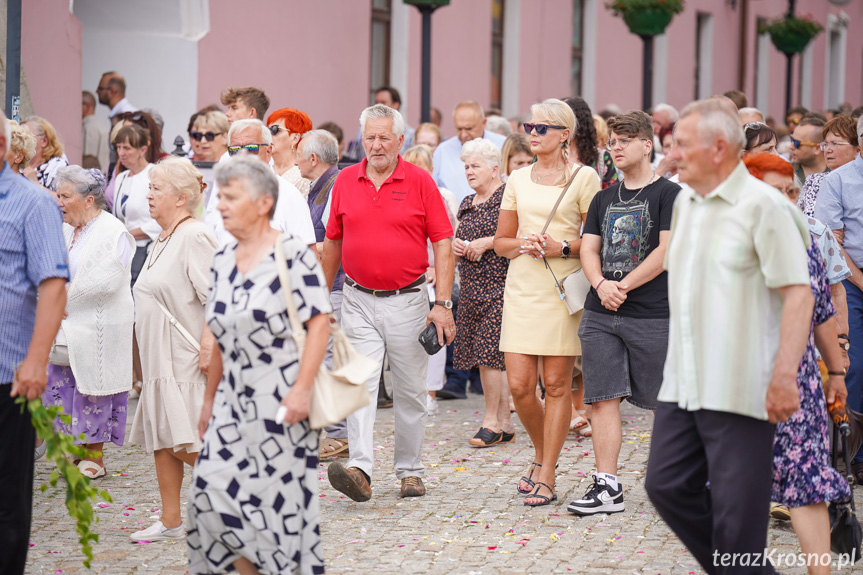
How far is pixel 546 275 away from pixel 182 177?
2.01 meters

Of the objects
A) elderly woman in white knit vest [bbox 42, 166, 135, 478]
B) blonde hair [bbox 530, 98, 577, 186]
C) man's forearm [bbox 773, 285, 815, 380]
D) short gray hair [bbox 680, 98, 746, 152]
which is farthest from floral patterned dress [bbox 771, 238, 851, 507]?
elderly woman in white knit vest [bbox 42, 166, 135, 478]

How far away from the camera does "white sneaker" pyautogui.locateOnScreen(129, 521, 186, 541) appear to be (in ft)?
19.4

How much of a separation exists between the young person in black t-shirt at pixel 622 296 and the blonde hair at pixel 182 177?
199cm

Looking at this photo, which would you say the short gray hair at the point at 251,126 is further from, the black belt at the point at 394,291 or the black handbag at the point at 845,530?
the black handbag at the point at 845,530

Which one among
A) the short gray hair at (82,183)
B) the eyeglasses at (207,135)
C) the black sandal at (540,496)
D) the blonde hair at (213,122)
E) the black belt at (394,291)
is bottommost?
the black sandal at (540,496)

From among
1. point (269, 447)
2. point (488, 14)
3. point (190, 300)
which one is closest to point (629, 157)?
point (190, 300)

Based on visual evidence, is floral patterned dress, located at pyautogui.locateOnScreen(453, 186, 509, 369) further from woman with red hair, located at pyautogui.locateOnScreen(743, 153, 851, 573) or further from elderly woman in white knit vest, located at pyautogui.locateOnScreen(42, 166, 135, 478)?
woman with red hair, located at pyautogui.locateOnScreen(743, 153, 851, 573)

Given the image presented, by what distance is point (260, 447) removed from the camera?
4398 mm

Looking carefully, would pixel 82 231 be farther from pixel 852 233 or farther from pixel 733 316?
pixel 852 233

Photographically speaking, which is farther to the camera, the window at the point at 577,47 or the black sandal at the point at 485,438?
the window at the point at 577,47

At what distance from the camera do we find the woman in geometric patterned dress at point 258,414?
4.38m

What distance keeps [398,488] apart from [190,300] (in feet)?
6.03

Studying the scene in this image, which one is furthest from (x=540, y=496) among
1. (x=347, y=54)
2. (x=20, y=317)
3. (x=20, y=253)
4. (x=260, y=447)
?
(x=347, y=54)

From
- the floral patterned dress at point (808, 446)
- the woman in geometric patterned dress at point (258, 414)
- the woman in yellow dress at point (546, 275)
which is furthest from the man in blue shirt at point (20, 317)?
the floral patterned dress at point (808, 446)
